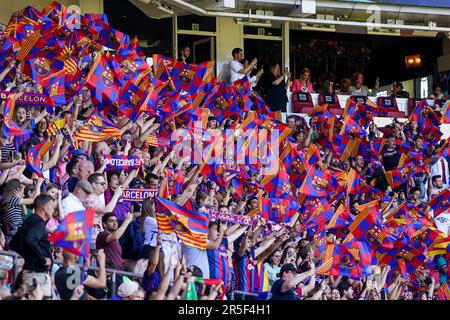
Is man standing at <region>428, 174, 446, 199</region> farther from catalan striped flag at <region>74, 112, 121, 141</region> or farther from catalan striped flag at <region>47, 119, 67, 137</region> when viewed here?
catalan striped flag at <region>47, 119, 67, 137</region>

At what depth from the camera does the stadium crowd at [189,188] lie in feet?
34.1

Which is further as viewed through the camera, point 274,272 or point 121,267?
point 274,272

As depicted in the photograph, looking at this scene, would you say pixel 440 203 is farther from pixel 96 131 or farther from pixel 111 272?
pixel 111 272

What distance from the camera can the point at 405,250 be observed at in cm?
1537

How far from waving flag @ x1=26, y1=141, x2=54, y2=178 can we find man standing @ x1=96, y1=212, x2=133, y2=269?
3.12ft

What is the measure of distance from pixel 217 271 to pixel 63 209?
185cm

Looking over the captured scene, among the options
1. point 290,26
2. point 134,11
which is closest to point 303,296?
point 134,11

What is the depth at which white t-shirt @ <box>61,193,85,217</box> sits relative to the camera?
11.0 meters

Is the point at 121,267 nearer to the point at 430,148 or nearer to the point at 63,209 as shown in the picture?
the point at 63,209

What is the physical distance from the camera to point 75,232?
899 cm

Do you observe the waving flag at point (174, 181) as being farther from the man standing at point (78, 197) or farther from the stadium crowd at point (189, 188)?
the man standing at point (78, 197)

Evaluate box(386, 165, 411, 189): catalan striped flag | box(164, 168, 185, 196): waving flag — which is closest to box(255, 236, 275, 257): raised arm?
box(164, 168, 185, 196): waving flag

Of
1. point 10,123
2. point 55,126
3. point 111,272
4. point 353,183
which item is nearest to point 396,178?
point 353,183

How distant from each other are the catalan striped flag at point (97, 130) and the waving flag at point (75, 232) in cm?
391
